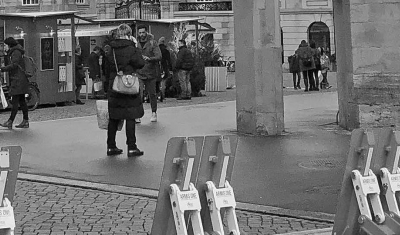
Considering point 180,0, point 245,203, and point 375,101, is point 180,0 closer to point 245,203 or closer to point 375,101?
point 375,101

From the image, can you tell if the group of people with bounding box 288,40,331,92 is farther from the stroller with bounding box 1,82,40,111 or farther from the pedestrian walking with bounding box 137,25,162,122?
the pedestrian walking with bounding box 137,25,162,122

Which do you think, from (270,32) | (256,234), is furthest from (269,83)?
(256,234)

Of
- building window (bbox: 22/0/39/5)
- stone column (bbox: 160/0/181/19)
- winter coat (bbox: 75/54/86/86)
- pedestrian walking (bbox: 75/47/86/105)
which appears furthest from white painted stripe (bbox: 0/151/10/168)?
stone column (bbox: 160/0/181/19)

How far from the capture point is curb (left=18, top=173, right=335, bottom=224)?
806cm

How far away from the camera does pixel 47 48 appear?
78.4 feet

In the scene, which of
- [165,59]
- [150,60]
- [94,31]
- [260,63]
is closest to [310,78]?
[94,31]

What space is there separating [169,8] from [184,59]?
34.2 m

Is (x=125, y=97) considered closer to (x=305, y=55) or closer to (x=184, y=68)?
(x=184, y=68)

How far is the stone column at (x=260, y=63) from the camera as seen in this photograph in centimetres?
1438

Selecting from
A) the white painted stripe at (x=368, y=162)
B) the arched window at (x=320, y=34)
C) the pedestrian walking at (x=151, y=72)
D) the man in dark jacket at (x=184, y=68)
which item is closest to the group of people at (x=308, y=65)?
the man in dark jacket at (x=184, y=68)

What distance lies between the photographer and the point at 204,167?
5.67m

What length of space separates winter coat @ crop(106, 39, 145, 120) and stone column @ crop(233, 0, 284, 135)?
2.83 m

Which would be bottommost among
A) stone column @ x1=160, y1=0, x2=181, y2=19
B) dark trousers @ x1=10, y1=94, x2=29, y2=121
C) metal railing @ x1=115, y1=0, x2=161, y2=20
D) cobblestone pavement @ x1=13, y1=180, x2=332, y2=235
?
cobblestone pavement @ x1=13, y1=180, x2=332, y2=235

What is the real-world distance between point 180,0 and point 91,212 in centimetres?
5165
